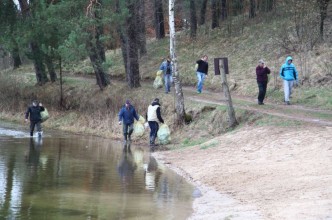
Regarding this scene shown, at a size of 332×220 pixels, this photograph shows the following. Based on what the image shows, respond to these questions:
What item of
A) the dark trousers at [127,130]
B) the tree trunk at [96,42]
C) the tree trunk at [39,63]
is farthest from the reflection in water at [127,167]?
the tree trunk at [39,63]

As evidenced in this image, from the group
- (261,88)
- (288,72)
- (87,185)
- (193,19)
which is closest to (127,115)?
(261,88)

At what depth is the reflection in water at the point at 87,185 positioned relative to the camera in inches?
516

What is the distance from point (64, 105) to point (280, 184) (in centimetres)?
2719

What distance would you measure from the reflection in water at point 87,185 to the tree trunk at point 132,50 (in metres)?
11.0

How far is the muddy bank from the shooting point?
12.2 meters

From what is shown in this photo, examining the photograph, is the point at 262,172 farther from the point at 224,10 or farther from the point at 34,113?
the point at 224,10

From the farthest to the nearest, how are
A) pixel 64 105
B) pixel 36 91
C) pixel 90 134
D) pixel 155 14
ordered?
pixel 155 14 < pixel 36 91 < pixel 64 105 < pixel 90 134

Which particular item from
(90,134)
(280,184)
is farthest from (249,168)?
(90,134)

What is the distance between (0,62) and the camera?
7594 centimetres

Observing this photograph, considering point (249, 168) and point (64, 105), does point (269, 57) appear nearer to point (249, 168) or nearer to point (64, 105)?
point (64, 105)

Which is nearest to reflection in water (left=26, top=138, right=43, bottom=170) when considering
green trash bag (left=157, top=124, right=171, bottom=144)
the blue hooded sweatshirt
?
green trash bag (left=157, top=124, right=171, bottom=144)

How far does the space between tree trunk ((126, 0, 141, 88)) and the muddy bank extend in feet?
42.0

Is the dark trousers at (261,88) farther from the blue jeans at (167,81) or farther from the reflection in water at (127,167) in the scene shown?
the blue jeans at (167,81)

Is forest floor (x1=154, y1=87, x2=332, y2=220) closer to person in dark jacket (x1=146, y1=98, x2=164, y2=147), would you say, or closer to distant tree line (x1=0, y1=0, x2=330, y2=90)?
person in dark jacket (x1=146, y1=98, x2=164, y2=147)
